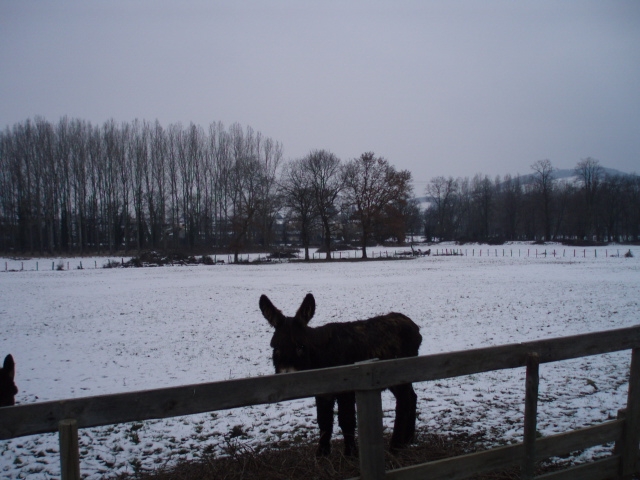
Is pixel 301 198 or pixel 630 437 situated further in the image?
pixel 301 198

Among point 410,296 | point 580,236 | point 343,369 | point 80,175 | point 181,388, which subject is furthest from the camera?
point 580,236

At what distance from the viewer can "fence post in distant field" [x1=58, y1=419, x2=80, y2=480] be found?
7.22ft

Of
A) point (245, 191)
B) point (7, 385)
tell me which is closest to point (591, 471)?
point (7, 385)

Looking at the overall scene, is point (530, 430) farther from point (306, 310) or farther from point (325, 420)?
point (306, 310)

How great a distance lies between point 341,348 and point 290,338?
2.40 feet

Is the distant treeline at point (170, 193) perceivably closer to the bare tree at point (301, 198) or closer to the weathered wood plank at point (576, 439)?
the bare tree at point (301, 198)

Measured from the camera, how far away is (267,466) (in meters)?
4.16

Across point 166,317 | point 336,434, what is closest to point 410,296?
point 166,317

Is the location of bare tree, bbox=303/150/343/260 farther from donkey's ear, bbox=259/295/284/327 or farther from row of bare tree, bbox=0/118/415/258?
donkey's ear, bbox=259/295/284/327

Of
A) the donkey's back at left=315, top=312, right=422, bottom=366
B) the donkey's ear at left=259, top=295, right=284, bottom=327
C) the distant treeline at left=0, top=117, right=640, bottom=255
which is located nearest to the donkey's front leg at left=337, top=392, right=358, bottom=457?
the donkey's back at left=315, top=312, right=422, bottom=366

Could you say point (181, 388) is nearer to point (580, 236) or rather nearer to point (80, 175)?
point (80, 175)

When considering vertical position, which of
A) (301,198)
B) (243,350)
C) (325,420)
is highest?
(301,198)

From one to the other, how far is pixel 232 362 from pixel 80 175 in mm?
72916

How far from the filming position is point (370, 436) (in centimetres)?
274
